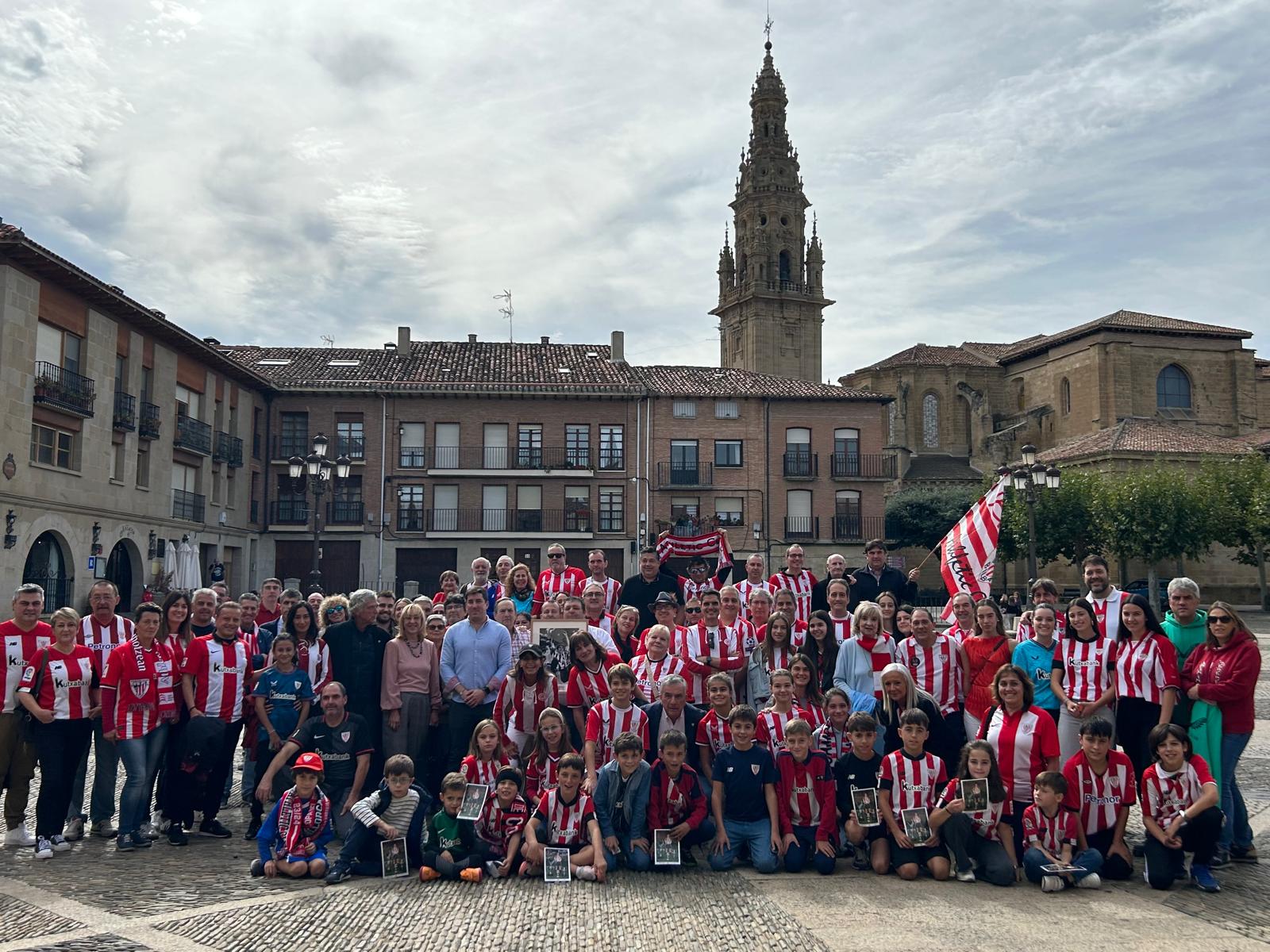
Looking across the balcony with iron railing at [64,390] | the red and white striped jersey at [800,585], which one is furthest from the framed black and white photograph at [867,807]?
the balcony with iron railing at [64,390]

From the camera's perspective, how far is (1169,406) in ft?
169

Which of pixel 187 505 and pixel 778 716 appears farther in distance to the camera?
pixel 187 505

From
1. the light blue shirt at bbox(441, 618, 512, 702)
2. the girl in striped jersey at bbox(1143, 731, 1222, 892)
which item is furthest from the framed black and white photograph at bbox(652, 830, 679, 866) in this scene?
the girl in striped jersey at bbox(1143, 731, 1222, 892)

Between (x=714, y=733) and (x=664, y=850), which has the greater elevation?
(x=714, y=733)

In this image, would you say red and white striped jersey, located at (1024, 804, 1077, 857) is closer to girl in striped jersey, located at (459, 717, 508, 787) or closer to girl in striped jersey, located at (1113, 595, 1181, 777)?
girl in striped jersey, located at (1113, 595, 1181, 777)

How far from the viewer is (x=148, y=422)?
91.8 feet

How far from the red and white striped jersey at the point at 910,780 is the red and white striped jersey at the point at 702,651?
6.20 feet

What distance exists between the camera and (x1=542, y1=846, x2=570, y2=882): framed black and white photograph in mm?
6730

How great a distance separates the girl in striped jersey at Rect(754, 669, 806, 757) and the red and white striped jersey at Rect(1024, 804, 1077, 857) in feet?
5.68

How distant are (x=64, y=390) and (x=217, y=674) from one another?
18797mm

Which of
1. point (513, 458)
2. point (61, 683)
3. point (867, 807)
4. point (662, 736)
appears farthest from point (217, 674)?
point (513, 458)

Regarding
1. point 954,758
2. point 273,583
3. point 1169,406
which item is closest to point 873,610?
point 954,758

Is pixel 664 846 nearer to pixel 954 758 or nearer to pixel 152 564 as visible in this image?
pixel 954 758

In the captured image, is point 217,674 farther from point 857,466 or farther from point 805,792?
point 857,466
